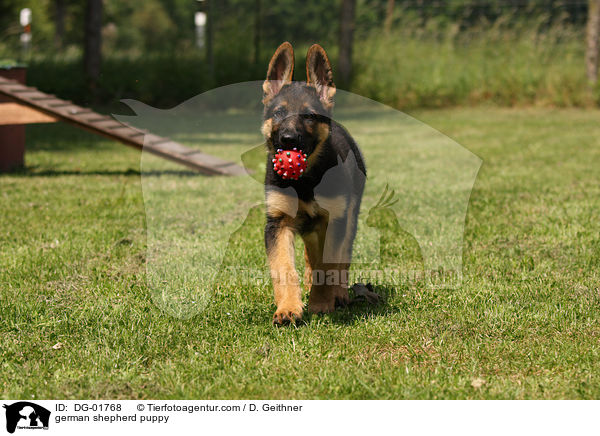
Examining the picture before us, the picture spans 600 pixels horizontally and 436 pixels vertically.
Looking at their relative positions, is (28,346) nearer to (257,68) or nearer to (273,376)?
(273,376)

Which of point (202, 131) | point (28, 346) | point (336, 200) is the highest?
point (336, 200)

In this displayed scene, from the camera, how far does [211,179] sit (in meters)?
8.61

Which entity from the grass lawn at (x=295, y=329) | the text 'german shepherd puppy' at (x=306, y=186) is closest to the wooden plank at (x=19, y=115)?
the grass lawn at (x=295, y=329)

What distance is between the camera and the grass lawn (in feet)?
9.89

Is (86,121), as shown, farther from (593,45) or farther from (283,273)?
(593,45)

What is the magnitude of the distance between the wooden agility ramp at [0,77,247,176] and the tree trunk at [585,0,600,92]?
50.4 ft

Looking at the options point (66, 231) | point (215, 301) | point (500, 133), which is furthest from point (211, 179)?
point (500, 133)

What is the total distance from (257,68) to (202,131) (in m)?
6.18

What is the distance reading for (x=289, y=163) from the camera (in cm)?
371

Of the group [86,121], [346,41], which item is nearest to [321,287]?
[86,121]

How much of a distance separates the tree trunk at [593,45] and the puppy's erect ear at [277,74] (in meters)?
18.7
